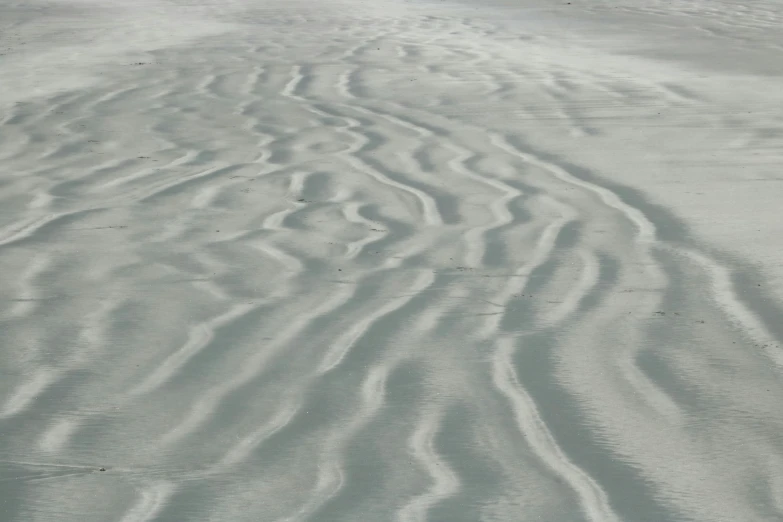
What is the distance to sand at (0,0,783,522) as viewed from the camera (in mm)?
2238

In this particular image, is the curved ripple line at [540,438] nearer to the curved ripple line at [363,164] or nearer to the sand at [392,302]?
the sand at [392,302]

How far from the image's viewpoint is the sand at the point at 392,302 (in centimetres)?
224

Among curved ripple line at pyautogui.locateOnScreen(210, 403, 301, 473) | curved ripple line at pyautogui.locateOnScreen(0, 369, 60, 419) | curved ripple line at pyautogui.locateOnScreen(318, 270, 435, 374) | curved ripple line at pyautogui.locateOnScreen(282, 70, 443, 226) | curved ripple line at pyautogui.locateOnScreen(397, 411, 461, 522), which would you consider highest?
curved ripple line at pyautogui.locateOnScreen(397, 411, 461, 522)

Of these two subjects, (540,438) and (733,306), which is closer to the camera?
(540,438)

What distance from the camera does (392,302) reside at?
331cm

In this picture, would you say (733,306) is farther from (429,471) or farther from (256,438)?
(256,438)

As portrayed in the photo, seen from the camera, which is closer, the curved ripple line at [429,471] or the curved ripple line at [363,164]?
the curved ripple line at [429,471]

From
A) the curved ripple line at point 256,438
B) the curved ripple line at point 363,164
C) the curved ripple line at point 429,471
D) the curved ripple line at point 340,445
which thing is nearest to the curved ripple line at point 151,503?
the curved ripple line at point 256,438

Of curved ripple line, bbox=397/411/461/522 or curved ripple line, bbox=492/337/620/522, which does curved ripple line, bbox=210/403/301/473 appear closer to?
curved ripple line, bbox=397/411/461/522

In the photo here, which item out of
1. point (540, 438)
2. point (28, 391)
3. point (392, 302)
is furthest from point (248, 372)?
point (540, 438)

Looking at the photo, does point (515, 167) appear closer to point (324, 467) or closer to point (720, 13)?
point (324, 467)

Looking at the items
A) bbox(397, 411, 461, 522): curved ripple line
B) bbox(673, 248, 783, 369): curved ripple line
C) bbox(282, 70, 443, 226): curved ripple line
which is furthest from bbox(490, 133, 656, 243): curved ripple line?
bbox(397, 411, 461, 522): curved ripple line

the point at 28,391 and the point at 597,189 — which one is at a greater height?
the point at 28,391

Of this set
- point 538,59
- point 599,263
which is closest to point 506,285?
point 599,263
